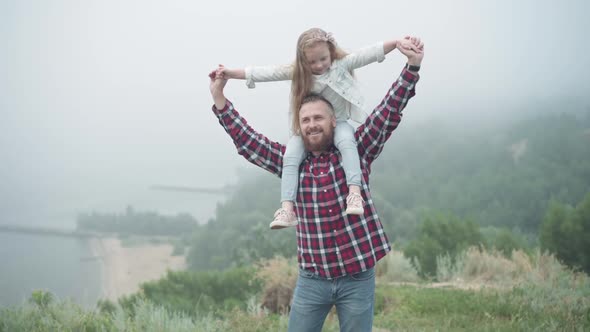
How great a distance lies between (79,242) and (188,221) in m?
11.7

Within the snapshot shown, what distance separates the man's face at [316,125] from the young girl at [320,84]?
0.18ft

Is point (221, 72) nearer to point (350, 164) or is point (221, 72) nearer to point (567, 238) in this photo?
point (350, 164)

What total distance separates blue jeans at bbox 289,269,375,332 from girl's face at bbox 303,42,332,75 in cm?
99

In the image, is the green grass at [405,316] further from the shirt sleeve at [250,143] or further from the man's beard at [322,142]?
the man's beard at [322,142]

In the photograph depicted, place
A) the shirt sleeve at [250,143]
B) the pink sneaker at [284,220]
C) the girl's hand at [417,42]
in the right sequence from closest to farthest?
1. the girl's hand at [417,42]
2. the pink sneaker at [284,220]
3. the shirt sleeve at [250,143]

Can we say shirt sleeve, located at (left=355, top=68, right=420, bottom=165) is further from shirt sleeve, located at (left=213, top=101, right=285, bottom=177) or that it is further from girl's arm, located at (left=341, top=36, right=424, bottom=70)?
shirt sleeve, located at (left=213, top=101, right=285, bottom=177)

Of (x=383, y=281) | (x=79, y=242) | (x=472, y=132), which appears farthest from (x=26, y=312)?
(x=472, y=132)

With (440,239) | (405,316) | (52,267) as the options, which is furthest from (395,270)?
(52,267)

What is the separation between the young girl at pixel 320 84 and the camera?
7.48ft

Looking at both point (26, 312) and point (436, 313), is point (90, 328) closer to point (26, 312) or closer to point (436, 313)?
point (26, 312)

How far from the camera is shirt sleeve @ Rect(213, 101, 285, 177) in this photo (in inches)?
96.3

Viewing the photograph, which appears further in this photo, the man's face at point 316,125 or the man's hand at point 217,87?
the man's hand at point 217,87

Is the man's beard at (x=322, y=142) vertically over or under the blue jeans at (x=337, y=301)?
over

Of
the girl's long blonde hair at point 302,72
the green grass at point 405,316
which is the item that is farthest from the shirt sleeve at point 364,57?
the green grass at point 405,316
